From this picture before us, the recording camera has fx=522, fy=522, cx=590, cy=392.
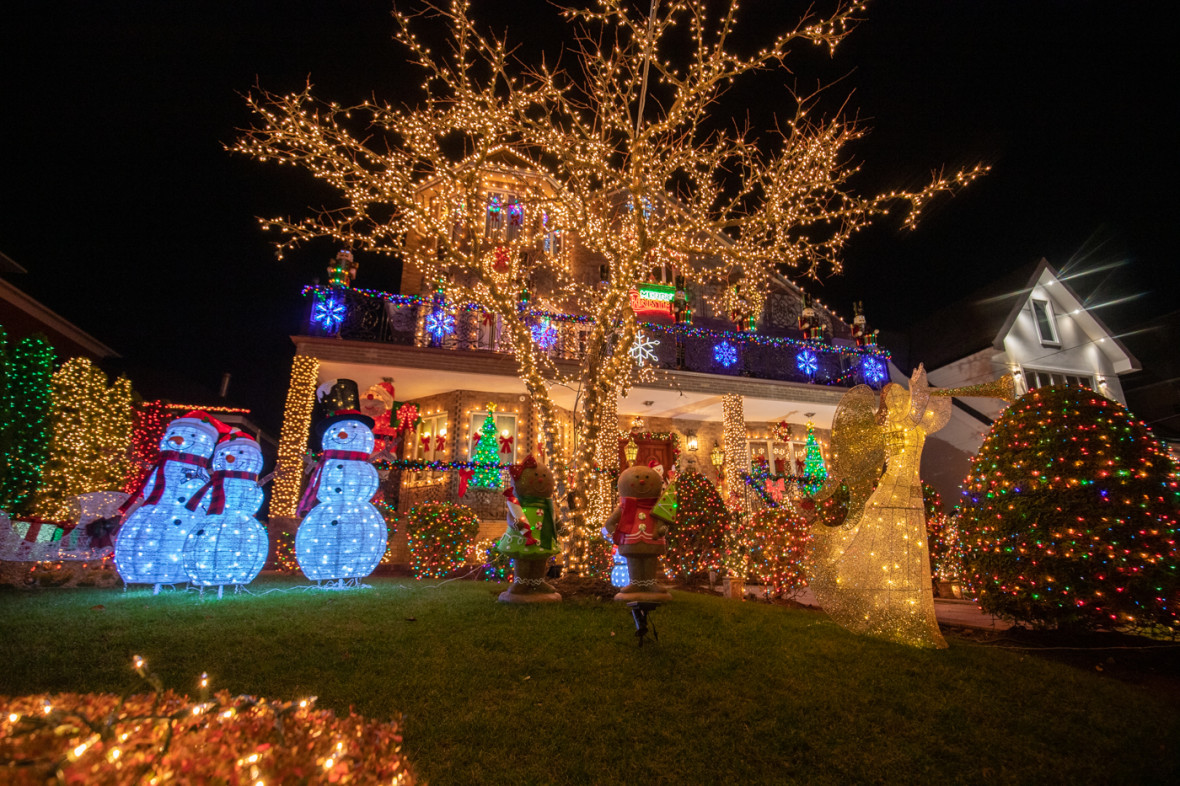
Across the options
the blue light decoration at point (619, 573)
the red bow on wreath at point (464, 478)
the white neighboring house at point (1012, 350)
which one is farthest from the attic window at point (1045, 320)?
the red bow on wreath at point (464, 478)

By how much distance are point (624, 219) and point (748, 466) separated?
764cm

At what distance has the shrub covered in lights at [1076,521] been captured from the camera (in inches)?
175

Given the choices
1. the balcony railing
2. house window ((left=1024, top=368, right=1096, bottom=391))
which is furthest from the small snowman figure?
house window ((left=1024, top=368, right=1096, bottom=391))

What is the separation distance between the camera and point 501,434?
13.6 m

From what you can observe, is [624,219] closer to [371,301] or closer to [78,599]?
[371,301]

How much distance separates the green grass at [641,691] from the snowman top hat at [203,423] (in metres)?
2.18

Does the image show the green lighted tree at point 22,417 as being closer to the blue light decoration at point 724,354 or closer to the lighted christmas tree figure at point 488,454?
the lighted christmas tree figure at point 488,454

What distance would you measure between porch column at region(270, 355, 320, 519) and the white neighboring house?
1659 cm

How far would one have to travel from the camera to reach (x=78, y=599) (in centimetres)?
553

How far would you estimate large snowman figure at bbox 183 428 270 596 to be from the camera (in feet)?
19.8

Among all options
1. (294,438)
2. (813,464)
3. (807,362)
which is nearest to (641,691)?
(294,438)

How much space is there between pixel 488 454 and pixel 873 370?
11070 millimetres

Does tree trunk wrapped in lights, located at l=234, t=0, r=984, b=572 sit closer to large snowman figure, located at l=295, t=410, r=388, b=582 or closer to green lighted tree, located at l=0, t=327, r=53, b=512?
large snowman figure, located at l=295, t=410, r=388, b=582

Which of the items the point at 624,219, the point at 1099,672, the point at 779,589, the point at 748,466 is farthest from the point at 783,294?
the point at 1099,672
